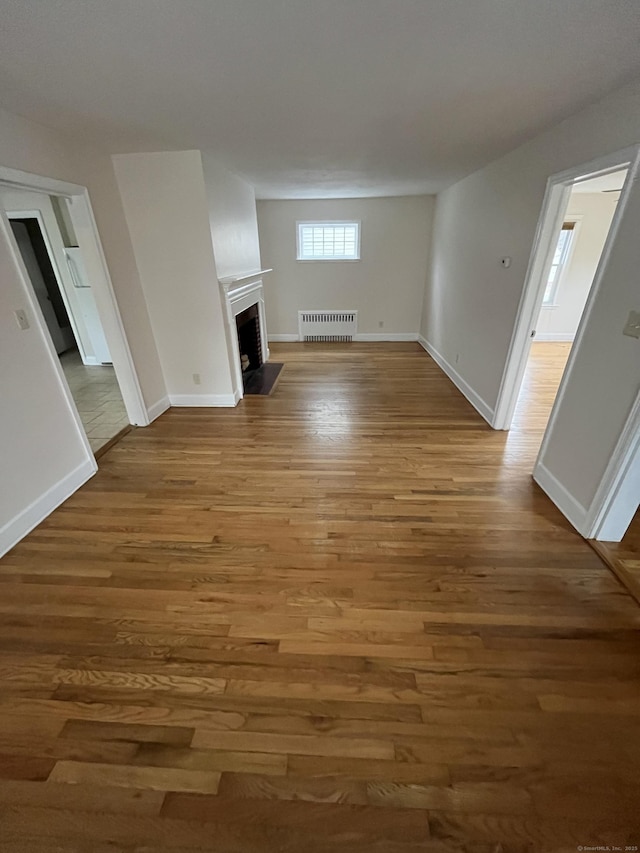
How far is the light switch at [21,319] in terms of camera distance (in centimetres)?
219

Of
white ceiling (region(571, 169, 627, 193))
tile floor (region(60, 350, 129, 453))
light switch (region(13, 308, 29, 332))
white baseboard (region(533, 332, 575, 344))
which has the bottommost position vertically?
tile floor (region(60, 350, 129, 453))

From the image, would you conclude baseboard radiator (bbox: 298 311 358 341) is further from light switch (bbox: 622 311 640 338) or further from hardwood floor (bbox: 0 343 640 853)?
light switch (bbox: 622 311 640 338)

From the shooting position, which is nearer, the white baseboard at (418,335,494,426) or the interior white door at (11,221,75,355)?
the white baseboard at (418,335,494,426)

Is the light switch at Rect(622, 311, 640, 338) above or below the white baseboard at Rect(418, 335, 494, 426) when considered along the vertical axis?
above

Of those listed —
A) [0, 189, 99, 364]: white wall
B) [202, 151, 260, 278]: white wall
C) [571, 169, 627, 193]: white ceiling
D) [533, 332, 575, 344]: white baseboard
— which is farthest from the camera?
[533, 332, 575, 344]: white baseboard

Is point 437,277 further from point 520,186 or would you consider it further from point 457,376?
point 520,186

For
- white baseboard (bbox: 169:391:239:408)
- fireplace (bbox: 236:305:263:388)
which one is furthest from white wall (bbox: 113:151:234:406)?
fireplace (bbox: 236:305:263:388)

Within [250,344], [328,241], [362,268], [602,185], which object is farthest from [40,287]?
[602,185]

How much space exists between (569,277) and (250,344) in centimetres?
548

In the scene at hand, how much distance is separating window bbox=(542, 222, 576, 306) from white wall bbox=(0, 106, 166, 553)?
618 centimetres

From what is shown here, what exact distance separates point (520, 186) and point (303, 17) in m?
2.46

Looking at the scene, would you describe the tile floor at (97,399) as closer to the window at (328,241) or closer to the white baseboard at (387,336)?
the window at (328,241)

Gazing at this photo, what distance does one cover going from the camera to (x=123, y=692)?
4.66 feet

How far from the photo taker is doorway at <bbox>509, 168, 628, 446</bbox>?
4.73 metres
